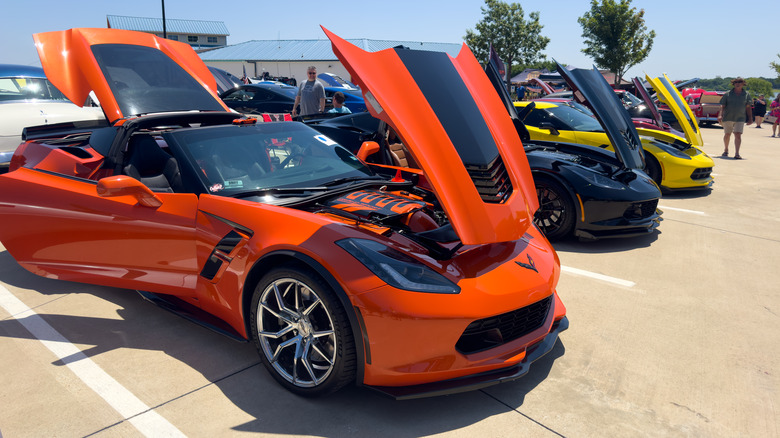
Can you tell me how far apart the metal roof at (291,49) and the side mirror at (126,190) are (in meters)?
50.8

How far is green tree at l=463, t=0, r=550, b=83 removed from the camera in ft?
138

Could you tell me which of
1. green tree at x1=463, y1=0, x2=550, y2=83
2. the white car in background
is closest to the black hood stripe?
the white car in background

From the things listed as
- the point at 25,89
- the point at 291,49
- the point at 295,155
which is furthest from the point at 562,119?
the point at 291,49

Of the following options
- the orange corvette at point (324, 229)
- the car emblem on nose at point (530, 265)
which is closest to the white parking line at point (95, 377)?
the orange corvette at point (324, 229)

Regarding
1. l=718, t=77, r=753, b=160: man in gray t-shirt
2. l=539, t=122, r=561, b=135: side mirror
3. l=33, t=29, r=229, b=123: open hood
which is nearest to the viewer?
l=33, t=29, r=229, b=123: open hood

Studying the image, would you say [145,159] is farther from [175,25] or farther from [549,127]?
[175,25]

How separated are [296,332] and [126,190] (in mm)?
1281

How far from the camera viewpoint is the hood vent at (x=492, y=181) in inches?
110

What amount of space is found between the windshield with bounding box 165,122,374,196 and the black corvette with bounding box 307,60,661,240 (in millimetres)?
1452

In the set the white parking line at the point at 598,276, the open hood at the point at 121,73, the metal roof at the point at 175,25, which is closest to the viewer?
the open hood at the point at 121,73

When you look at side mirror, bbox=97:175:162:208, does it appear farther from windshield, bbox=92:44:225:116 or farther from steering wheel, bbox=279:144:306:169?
windshield, bbox=92:44:225:116

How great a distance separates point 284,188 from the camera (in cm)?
321

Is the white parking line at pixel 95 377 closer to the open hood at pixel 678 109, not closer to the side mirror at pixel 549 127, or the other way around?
the side mirror at pixel 549 127

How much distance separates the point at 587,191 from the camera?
17.2 feet
